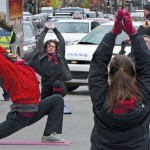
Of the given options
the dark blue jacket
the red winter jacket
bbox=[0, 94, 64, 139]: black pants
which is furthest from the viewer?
bbox=[0, 94, 64, 139]: black pants

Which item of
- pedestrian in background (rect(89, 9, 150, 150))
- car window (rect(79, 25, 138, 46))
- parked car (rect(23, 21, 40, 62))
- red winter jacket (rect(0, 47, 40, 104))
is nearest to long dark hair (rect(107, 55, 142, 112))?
pedestrian in background (rect(89, 9, 150, 150))

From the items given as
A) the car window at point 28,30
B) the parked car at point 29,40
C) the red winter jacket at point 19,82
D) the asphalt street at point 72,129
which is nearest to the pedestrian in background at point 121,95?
the red winter jacket at point 19,82

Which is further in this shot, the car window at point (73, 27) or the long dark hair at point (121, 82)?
the car window at point (73, 27)

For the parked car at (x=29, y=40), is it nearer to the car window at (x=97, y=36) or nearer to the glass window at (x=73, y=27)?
the glass window at (x=73, y=27)

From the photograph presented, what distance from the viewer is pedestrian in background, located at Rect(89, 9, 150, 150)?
4.21 metres

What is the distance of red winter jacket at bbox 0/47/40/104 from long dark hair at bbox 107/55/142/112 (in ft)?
10.0

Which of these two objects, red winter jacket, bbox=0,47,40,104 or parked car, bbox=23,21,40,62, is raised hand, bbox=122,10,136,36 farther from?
parked car, bbox=23,21,40,62

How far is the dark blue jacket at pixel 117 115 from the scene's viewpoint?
4297 mm

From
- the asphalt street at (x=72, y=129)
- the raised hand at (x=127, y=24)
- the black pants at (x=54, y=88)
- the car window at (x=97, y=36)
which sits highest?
the raised hand at (x=127, y=24)

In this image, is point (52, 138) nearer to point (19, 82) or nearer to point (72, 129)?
point (72, 129)

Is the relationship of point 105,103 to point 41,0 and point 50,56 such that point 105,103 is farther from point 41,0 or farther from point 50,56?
point 41,0

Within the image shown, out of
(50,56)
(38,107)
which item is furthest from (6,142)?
(50,56)

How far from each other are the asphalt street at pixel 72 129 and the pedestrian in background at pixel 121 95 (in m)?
4.00

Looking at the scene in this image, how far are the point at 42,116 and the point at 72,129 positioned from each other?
205cm
